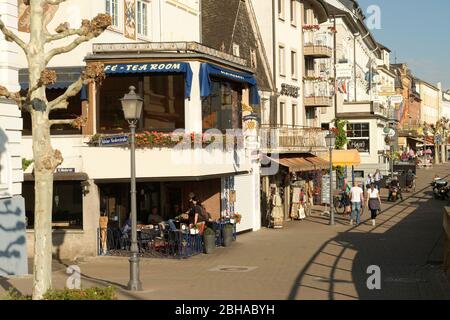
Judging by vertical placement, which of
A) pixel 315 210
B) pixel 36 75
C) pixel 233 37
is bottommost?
pixel 315 210

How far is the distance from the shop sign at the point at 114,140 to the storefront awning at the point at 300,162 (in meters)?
12.4

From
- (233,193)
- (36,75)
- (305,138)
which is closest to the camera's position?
(36,75)

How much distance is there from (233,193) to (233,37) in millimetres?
8699

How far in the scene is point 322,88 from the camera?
4750 cm

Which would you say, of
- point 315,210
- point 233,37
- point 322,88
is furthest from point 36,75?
point 322,88

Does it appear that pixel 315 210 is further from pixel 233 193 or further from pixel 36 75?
pixel 36 75

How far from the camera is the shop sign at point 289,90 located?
4169 centimetres

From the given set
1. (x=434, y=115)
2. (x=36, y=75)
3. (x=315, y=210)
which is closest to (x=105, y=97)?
(x=36, y=75)

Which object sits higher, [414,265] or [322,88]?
[322,88]

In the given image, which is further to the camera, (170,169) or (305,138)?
(305,138)

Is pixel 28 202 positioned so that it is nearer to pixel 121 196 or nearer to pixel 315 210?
pixel 121 196

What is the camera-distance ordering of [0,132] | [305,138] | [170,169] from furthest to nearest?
1. [305,138]
2. [170,169]
3. [0,132]
